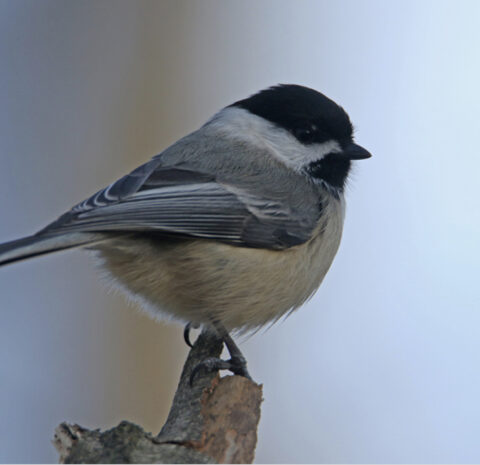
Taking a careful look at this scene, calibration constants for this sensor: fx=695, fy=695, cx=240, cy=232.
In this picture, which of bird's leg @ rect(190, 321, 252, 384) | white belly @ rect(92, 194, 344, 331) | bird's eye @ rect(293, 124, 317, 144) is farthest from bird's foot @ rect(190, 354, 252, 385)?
bird's eye @ rect(293, 124, 317, 144)

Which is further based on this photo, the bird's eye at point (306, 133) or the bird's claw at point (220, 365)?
the bird's eye at point (306, 133)

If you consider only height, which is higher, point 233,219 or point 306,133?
point 306,133

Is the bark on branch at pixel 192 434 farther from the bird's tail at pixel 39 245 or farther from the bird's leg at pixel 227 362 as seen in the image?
the bird's tail at pixel 39 245

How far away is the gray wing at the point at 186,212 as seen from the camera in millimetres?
2045

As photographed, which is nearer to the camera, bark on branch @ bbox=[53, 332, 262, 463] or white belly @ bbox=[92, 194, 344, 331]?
bark on branch @ bbox=[53, 332, 262, 463]

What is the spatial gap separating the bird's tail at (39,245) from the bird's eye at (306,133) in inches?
35.4

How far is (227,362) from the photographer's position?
2.17m

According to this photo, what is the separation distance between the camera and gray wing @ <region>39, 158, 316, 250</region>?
204 centimetres

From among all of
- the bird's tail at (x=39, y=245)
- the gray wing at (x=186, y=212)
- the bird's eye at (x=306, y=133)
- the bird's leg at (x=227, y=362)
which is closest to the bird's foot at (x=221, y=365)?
the bird's leg at (x=227, y=362)

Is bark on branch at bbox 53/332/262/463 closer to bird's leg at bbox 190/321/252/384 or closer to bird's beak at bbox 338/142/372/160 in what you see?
bird's leg at bbox 190/321/252/384

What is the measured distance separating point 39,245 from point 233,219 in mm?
653

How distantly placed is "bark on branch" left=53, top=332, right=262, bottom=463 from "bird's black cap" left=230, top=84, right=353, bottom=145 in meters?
0.99

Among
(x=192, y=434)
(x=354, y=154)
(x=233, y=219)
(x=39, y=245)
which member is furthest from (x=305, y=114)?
(x=192, y=434)

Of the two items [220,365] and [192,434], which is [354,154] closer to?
[220,365]
